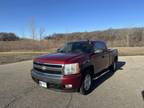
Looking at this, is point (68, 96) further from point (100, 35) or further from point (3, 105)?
point (100, 35)

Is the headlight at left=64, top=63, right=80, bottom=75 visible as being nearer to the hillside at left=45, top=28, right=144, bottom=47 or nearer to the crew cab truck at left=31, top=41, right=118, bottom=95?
the crew cab truck at left=31, top=41, right=118, bottom=95

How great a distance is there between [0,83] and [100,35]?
6097 cm

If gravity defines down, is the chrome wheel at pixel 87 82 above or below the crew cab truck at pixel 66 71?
below

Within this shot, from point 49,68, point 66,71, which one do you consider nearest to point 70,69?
point 66,71

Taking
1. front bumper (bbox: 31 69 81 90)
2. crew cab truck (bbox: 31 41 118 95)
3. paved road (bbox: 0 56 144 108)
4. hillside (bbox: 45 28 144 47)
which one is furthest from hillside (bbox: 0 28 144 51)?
front bumper (bbox: 31 69 81 90)

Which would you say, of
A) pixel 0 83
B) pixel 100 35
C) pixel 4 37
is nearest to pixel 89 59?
pixel 0 83

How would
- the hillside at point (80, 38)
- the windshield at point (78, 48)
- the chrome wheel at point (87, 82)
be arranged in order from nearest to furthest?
the chrome wheel at point (87, 82), the windshield at point (78, 48), the hillside at point (80, 38)

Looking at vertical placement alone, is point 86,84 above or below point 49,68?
below

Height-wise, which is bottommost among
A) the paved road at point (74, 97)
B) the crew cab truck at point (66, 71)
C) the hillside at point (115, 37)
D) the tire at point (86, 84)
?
the paved road at point (74, 97)

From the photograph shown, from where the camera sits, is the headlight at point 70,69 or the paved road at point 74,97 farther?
the headlight at point 70,69

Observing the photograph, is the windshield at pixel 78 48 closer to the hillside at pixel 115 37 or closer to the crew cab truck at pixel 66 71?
the crew cab truck at pixel 66 71

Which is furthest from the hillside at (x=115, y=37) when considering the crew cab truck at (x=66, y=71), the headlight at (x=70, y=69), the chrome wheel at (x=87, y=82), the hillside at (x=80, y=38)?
the headlight at (x=70, y=69)

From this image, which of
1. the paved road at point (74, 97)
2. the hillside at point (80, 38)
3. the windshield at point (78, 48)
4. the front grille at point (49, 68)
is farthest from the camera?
the hillside at point (80, 38)

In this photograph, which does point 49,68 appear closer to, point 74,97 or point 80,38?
point 74,97
